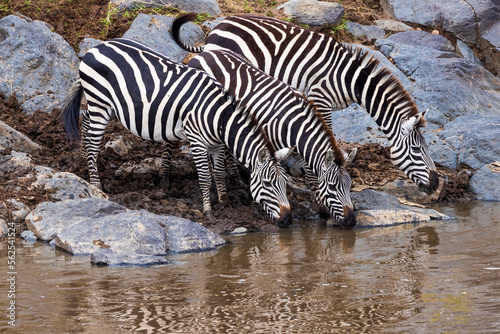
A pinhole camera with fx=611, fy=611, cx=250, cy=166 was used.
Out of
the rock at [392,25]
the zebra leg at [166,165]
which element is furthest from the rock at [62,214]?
the rock at [392,25]

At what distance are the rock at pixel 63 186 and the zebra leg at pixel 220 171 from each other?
1.57 m

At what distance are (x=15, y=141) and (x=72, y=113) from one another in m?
0.97

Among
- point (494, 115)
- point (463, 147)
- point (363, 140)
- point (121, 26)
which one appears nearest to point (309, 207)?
point (363, 140)

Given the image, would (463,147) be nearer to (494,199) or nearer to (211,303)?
(494,199)

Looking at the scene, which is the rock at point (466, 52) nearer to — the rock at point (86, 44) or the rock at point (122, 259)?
the rock at point (86, 44)

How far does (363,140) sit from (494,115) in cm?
261

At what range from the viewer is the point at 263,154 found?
7254 mm

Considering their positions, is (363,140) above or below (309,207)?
above

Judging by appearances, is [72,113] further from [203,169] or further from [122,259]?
[122,259]

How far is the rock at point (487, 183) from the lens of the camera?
9.22 m

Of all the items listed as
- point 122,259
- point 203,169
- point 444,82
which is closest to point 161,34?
point 203,169

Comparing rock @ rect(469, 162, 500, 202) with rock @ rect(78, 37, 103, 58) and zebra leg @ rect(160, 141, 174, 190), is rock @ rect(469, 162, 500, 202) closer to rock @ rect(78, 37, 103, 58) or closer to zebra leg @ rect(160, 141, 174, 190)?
zebra leg @ rect(160, 141, 174, 190)

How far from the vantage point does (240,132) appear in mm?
7504

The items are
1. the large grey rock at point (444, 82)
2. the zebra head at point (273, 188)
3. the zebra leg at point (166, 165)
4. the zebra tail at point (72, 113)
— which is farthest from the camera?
the large grey rock at point (444, 82)
